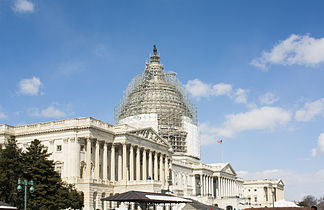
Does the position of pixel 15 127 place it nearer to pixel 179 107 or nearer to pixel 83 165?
pixel 83 165

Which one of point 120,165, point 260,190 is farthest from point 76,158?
point 260,190

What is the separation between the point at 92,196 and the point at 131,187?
8.98 m

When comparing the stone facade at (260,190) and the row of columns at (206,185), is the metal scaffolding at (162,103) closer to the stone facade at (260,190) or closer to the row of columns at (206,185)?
the row of columns at (206,185)

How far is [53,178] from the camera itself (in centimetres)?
5794

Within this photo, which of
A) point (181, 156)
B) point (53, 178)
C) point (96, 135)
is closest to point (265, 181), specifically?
point (181, 156)

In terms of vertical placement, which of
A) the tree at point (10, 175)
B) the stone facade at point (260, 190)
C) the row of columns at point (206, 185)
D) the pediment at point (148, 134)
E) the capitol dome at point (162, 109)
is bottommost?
the stone facade at point (260, 190)

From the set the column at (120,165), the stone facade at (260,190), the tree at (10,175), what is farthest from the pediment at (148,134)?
the stone facade at (260,190)

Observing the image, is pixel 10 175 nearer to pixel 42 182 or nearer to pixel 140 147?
pixel 42 182

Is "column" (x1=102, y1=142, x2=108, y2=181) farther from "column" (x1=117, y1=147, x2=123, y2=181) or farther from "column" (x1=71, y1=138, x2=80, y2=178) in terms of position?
"column" (x1=71, y1=138, x2=80, y2=178)

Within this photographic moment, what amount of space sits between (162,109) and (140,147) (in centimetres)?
4973

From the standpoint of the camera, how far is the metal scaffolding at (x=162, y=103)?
5423 inches

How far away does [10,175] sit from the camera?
55812 mm

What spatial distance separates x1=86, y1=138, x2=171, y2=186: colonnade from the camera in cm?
7988

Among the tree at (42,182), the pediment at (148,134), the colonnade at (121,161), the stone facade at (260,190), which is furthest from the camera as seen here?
the stone facade at (260,190)
